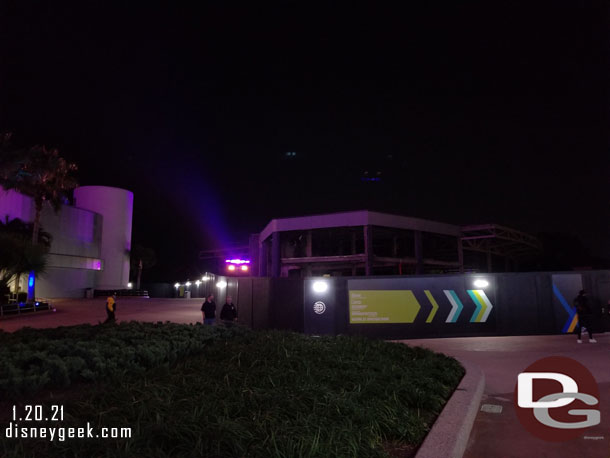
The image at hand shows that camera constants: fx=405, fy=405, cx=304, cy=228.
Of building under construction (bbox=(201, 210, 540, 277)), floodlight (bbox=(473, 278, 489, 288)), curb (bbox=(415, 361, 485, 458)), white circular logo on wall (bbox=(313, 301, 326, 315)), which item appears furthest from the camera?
building under construction (bbox=(201, 210, 540, 277))

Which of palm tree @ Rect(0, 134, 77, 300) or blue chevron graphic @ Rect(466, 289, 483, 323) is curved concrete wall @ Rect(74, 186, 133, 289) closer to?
palm tree @ Rect(0, 134, 77, 300)

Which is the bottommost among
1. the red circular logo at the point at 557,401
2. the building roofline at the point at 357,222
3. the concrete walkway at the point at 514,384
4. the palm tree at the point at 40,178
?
the concrete walkway at the point at 514,384

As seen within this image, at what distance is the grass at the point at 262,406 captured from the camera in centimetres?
367

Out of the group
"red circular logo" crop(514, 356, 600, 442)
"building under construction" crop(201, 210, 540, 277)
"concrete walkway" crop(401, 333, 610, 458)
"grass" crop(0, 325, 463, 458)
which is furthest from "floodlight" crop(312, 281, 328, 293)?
"building under construction" crop(201, 210, 540, 277)

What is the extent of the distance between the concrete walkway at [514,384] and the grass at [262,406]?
0.65 meters

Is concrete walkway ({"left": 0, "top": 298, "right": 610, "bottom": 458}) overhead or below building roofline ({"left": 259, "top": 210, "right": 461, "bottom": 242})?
below

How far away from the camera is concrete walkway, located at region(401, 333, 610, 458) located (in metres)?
4.59

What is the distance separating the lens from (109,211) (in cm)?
6888

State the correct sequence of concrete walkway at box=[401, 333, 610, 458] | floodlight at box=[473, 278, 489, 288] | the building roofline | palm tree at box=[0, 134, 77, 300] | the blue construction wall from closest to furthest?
concrete walkway at box=[401, 333, 610, 458] → the blue construction wall → floodlight at box=[473, 278, 489, 288] → palm tree at box=[0, 134, 77, 300] → the building roofline

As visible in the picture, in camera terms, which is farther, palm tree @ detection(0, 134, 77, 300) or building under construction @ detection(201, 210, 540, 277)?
building under construction @ detection(201, 210, 540, 277)

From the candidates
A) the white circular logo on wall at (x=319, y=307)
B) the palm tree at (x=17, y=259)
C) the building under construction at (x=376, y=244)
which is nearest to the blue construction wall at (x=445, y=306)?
the white circular logo on wall at (x=319, y=307)

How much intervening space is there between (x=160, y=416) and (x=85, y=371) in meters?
2.50

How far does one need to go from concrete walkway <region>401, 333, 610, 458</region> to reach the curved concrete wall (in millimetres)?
65284

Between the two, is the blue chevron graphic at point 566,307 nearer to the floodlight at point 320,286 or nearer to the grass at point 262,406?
the floodlight at point 320,286
